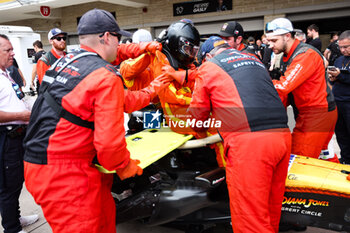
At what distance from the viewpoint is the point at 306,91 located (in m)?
2.83

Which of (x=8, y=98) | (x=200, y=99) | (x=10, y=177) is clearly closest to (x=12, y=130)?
(x=8, y=98)

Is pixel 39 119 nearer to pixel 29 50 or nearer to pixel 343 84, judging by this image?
pixel 343 84

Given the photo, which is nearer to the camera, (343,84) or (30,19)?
(343,84)

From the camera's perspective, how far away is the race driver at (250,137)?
185 cm

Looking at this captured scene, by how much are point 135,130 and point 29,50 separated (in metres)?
10.4

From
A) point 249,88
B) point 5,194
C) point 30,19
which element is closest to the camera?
point 249,88

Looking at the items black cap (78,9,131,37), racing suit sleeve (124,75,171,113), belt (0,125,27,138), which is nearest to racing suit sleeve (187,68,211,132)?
racing suit sleeve (124,75,171,113)

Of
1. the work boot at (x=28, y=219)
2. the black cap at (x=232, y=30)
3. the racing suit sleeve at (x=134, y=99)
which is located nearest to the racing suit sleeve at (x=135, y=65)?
the racing suit sleeve at (x=134, y=99)

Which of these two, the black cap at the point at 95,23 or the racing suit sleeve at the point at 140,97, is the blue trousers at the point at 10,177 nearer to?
the racing suit sleeve at the point at 140,97

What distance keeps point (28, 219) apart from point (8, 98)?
1391 millimetres

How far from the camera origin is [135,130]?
133 inches

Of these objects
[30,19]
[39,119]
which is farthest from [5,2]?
[39,119]

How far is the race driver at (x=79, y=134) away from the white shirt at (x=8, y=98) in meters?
0.97

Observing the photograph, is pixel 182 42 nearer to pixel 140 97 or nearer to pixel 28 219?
pixel 140 97
